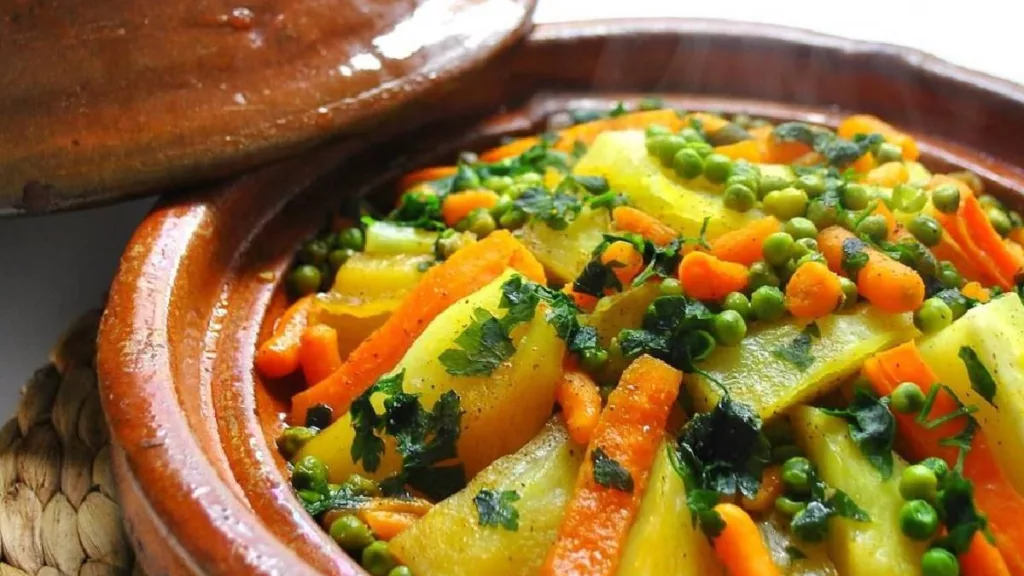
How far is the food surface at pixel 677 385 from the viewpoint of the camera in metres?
1.94

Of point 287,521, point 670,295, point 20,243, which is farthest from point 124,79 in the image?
point 670,295

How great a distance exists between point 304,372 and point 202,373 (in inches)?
10.3

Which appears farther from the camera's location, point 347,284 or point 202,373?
point 347,284

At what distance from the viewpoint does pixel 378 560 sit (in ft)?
6.59

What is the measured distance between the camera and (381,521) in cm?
207

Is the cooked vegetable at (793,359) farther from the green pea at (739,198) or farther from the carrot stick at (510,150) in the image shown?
the carrot stick at (510,150)

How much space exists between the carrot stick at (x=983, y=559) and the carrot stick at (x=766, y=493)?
37cm

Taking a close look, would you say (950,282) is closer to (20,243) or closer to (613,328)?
(613,328)

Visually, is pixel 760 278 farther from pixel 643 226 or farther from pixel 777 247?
pixel 643 226

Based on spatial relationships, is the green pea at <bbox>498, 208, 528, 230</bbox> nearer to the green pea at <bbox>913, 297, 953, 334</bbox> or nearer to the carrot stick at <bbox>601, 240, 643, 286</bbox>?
the carrot stick at <bbox>601, 240, 643, 286</bbox>

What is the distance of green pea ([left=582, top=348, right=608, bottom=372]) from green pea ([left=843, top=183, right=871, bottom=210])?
0.88 metres

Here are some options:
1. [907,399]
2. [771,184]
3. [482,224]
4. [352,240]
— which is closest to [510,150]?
[482,224]

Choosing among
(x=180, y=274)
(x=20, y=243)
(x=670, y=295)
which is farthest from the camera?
(x=20, y=243)

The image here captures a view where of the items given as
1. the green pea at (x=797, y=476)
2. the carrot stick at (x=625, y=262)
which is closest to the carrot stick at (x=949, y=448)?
the green pea at (x=797, y=476)
